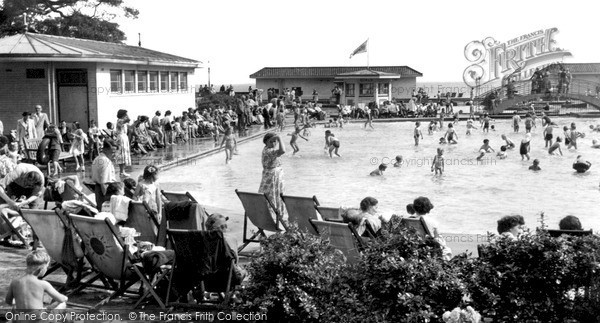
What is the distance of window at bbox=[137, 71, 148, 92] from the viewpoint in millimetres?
32847

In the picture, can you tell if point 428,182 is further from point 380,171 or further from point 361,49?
point 361,49

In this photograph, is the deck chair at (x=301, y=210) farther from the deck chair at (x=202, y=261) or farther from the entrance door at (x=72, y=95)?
the entrance door at (x=72, y=95)

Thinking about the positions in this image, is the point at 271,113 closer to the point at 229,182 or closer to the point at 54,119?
the point at 54,119

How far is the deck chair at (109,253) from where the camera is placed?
736 centimetres

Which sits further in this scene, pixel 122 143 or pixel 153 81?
pixel 153 81

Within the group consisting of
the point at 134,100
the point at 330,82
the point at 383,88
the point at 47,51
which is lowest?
the point at 134,100

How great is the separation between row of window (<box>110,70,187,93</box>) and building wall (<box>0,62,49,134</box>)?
304 centimetres

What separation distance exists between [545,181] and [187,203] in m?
16.6

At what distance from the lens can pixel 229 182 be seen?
21375 mm

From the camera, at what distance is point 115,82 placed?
97.7 feet

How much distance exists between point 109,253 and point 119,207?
138cm

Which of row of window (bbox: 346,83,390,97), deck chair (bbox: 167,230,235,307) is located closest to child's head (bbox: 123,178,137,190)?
deck chair (bbox: 167,230,235,307)

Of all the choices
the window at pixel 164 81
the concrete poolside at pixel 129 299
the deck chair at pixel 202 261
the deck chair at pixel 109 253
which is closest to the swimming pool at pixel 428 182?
the concrete poolside at pixel 129 299

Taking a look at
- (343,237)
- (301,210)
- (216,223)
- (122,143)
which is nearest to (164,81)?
(122,143)
